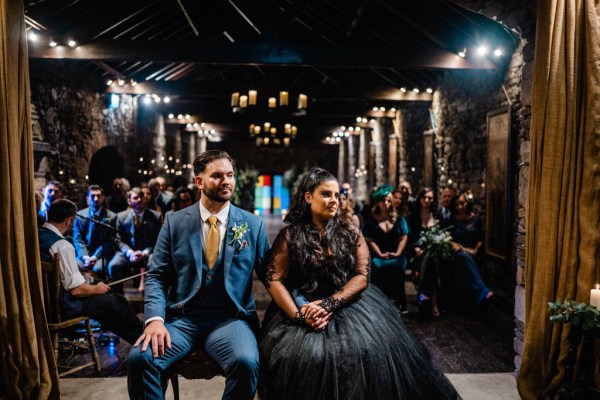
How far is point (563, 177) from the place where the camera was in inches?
105

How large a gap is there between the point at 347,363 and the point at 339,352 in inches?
2.5

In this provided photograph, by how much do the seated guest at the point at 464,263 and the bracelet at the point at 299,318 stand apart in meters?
3.61

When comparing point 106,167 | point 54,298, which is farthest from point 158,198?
point 54,298

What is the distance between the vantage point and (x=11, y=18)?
8.48 feet

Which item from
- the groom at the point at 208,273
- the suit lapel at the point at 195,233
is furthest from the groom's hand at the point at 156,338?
the suit lapel at the point at 195,233

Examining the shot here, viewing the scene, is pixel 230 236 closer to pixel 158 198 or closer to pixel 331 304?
pixel 331 304

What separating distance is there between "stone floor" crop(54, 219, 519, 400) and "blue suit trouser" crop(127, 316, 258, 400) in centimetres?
82

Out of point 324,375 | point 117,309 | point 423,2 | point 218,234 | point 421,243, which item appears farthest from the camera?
point 423,2

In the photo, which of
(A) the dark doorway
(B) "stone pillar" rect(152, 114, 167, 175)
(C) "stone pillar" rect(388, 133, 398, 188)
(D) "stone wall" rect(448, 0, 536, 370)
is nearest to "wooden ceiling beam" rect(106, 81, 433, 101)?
(D) "stone wall" rect(448, 0, 536, 370)

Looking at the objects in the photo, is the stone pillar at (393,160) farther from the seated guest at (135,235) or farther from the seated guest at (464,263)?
the seated guest at (135,235)

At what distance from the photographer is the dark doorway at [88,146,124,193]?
10141 mm

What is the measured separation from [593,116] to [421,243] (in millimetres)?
3347

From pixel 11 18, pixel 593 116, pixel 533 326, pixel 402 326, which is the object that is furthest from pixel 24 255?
pixel 593 116

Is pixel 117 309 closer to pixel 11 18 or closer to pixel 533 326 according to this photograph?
pixel 11 18
